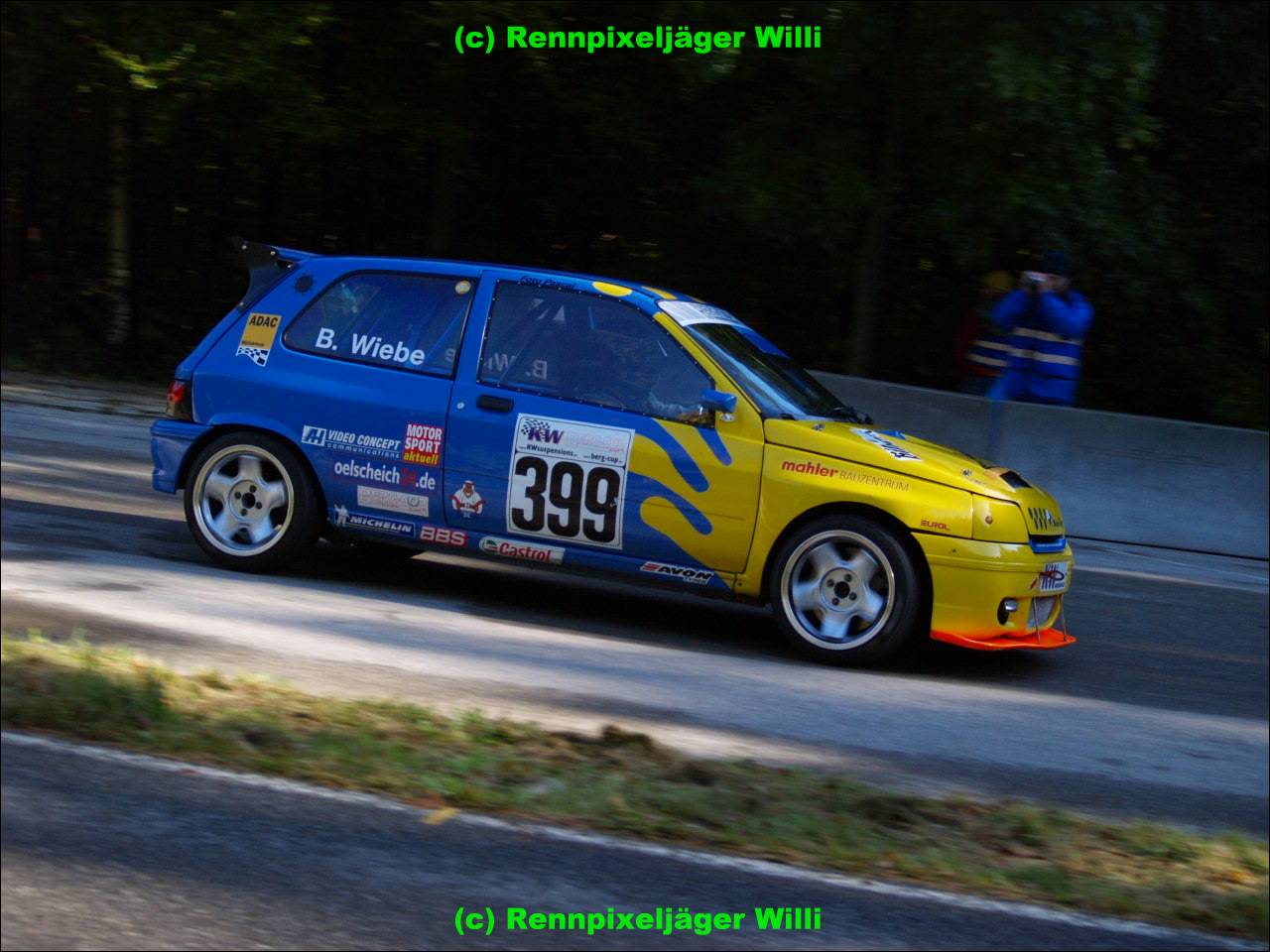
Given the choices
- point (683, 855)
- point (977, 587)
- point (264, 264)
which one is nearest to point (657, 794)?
point (683, 855)

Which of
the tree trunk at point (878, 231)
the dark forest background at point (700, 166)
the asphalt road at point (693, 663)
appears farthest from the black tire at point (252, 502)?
the tree trunk at point (878, 231)

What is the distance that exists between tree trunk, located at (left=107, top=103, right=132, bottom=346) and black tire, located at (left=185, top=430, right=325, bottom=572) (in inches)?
465

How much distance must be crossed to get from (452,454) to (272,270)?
65.7 inches

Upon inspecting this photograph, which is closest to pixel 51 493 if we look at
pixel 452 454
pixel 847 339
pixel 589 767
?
pixel 452 454

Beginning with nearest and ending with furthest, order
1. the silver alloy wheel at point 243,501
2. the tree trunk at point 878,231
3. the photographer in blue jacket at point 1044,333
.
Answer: the silver alloy wheel at point 243,501 < the photographer in blue jacket at point 1044,333 < the tree trunk at point 878,231

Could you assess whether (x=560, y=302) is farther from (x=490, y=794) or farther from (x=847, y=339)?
(x=847, y=339)

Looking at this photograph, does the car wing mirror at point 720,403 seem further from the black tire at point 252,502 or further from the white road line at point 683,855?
the white road line at point 683,855

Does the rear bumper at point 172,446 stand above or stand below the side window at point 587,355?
below

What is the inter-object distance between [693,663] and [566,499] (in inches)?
42.0

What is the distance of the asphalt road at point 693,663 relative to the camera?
605 cm

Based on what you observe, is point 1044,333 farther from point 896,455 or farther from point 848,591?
point 848,591

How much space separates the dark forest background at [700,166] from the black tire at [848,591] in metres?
7.27

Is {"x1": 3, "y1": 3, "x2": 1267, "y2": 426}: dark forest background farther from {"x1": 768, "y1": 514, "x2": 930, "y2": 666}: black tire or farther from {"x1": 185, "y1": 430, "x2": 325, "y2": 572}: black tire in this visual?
{"x1": 185, "y1": 430, "x2": 325, "y2": 572}: black tire

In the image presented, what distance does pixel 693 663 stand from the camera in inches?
285
